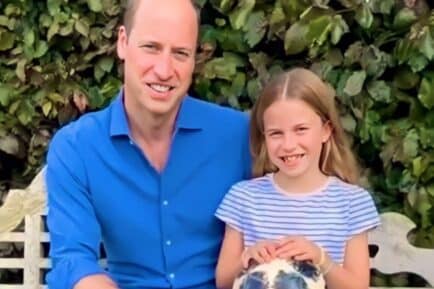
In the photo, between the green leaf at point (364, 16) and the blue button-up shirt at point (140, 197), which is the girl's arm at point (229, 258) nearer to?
the blue button-up shirt at point (140, 197)

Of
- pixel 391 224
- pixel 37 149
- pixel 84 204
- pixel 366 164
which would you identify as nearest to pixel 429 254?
pixel 391 224

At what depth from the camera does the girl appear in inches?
127

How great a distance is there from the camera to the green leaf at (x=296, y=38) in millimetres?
3871

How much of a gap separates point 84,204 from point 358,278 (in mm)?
765

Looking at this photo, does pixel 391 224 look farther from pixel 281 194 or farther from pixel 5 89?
pixel 5 89

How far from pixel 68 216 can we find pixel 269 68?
1.01 meters

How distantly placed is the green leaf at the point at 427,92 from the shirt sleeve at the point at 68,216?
1.14 m

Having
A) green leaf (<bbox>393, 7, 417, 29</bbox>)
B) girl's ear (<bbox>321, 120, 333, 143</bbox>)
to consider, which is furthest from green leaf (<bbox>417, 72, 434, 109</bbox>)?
girl's ear (<bbox>321, 120, 333, 143</bbox>)

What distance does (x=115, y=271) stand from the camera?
3.47 metres

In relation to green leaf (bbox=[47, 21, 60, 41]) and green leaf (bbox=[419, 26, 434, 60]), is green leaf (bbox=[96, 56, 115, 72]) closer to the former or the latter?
green leaf (bbox=[47, 21, 60, 41])

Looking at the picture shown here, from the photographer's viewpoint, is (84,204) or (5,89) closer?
(84,204)

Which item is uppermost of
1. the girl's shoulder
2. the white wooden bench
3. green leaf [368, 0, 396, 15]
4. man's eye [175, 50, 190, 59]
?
green leaf [368, 0, 396, 15]

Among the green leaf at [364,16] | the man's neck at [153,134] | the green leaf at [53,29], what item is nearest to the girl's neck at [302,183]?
the man's neck at [153,134]

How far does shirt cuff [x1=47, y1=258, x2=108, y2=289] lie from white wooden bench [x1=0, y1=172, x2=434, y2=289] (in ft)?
1.89
